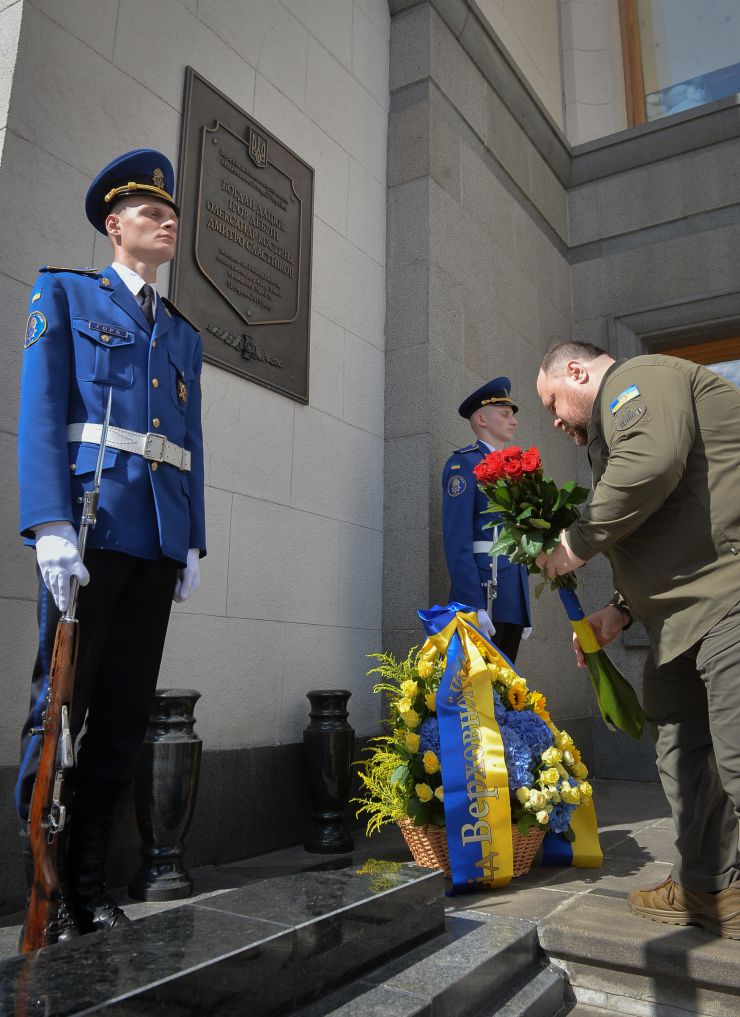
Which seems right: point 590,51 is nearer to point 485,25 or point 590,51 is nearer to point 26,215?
point 485,25

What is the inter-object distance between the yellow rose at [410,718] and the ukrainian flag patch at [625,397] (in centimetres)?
137

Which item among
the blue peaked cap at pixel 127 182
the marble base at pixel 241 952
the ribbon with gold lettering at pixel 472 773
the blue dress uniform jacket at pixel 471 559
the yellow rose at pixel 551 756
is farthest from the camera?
the blue dress uniform jacket at pixel 471 559

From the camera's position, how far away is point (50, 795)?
1.71 metres

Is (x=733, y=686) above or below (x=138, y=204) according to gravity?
below

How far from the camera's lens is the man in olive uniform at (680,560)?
1.99 metres

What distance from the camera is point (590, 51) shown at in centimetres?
735

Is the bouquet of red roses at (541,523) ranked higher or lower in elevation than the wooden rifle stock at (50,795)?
higher

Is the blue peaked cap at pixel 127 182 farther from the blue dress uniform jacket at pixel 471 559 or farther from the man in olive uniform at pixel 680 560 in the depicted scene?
the blue dress uniform jacket at pixel 471 559

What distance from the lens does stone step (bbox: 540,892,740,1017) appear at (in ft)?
6.55

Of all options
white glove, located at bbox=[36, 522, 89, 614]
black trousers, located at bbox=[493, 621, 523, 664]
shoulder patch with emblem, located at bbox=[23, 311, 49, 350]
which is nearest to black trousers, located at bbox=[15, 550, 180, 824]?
white glove, located at bbox=[36, 522, 89, 614]

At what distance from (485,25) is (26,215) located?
403 cm

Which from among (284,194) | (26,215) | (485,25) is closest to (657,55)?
(485,25)

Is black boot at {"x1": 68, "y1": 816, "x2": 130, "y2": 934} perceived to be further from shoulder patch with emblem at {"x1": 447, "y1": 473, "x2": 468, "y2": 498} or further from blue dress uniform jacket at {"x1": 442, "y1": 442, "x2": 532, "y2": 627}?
shoulder patch with emblem at {"x1": 447, "y1": 473, "x2": 468, "y2": 498}

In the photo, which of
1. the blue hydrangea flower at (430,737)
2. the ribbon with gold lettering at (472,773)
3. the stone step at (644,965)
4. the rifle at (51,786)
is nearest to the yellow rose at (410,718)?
the blue hydrangea flower at (430,737)
